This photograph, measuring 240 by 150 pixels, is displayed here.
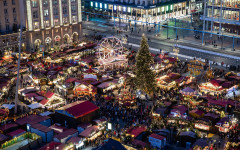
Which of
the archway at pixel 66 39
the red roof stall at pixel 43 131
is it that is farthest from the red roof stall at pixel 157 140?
the archway at pixel 66 39

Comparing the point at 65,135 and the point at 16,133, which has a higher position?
the point at 65,135

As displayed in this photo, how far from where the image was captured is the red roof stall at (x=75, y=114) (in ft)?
151

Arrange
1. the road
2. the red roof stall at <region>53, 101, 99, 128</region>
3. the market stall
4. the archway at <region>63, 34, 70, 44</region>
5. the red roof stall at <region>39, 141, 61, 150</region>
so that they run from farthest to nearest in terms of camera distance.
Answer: the archway at <region>63, 34, 70, 44</region>, the road, the market stall, the red roof stall at <region>53, 101, 99, 128</region>, the red roof stall at <region>39, 141, 61, 150</region>

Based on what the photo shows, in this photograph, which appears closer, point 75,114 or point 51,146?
point 51,146

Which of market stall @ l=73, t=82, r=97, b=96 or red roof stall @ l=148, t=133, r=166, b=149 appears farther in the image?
market stall @ l=73, t=82, r=97, b=96

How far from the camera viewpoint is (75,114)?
151ft

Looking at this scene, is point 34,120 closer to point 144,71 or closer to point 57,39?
point 144,71

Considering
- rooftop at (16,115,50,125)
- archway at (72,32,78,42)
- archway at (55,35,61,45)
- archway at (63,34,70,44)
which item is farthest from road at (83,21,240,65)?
rooftop at (16,115,50,125)

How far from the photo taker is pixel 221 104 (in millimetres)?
49812

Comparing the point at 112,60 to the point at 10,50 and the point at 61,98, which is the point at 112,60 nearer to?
the point at 61,98

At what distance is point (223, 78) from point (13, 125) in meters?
35.8

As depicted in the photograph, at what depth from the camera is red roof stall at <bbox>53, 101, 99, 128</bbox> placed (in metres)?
45.9

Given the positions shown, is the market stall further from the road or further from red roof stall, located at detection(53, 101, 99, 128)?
the road

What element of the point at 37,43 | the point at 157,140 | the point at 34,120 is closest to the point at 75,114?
the point at 34,120
